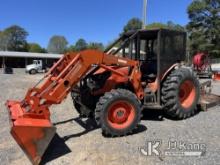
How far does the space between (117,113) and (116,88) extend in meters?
0.93

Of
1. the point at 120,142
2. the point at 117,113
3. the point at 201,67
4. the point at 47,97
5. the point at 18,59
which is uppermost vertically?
the point at 18,59

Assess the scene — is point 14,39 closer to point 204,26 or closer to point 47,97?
point 204,26

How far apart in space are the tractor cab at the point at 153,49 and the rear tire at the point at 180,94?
13.6 inches

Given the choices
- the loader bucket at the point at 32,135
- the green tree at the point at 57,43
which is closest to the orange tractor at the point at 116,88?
the loader bucket at the point at 32,135

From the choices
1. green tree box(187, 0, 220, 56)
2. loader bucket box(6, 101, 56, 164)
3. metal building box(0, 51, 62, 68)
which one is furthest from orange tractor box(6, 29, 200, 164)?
metal building box(0, 51, 62, 68)

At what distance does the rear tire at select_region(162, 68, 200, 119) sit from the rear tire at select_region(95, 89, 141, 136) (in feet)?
4.46

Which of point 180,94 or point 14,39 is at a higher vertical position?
point 14,39

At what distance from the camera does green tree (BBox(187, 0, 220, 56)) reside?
169 feet

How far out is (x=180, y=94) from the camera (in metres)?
8.69

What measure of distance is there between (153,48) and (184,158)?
3.95m

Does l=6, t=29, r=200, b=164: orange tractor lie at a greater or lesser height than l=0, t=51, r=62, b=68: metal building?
lesser

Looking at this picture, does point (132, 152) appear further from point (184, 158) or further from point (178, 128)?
point (178, 128)

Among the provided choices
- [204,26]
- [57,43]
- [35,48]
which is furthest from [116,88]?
[57,43]

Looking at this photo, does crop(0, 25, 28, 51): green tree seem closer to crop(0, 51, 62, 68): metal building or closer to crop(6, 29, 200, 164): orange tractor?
crop(0, 51, 62, 68): metal building
